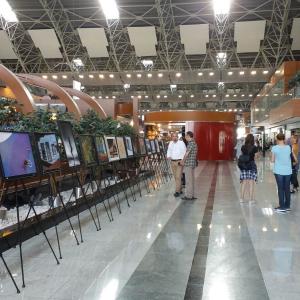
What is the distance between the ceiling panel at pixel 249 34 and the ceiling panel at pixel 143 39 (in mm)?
5185

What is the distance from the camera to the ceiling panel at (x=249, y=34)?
2352cm

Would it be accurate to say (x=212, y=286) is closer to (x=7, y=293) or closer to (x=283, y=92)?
(x=7, y=293)

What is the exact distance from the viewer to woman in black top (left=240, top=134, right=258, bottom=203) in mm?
7887

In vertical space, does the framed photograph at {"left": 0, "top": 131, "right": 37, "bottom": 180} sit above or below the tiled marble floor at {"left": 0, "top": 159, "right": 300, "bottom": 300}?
above

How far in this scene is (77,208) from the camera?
6.88 meters

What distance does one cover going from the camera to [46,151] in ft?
16.2

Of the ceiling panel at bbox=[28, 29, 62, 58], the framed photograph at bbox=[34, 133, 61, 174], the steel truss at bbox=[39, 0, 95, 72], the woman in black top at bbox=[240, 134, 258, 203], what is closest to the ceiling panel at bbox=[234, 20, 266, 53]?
the steel truss at bbox=[39, 0, 95, 72]

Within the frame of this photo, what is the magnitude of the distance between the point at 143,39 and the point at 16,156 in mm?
22205

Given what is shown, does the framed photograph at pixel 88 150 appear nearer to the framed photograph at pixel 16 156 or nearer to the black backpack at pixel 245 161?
the framed photograph at pixel 16 156

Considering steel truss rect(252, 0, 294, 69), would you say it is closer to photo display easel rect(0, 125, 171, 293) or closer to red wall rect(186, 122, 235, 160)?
red wall rect(186, 122, 235, 160)

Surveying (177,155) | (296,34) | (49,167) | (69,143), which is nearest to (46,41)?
(296,34)

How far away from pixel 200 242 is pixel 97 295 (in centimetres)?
205

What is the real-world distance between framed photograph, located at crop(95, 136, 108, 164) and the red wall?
1804 centimetres

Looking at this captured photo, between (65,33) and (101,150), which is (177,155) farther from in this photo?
(65,33)
